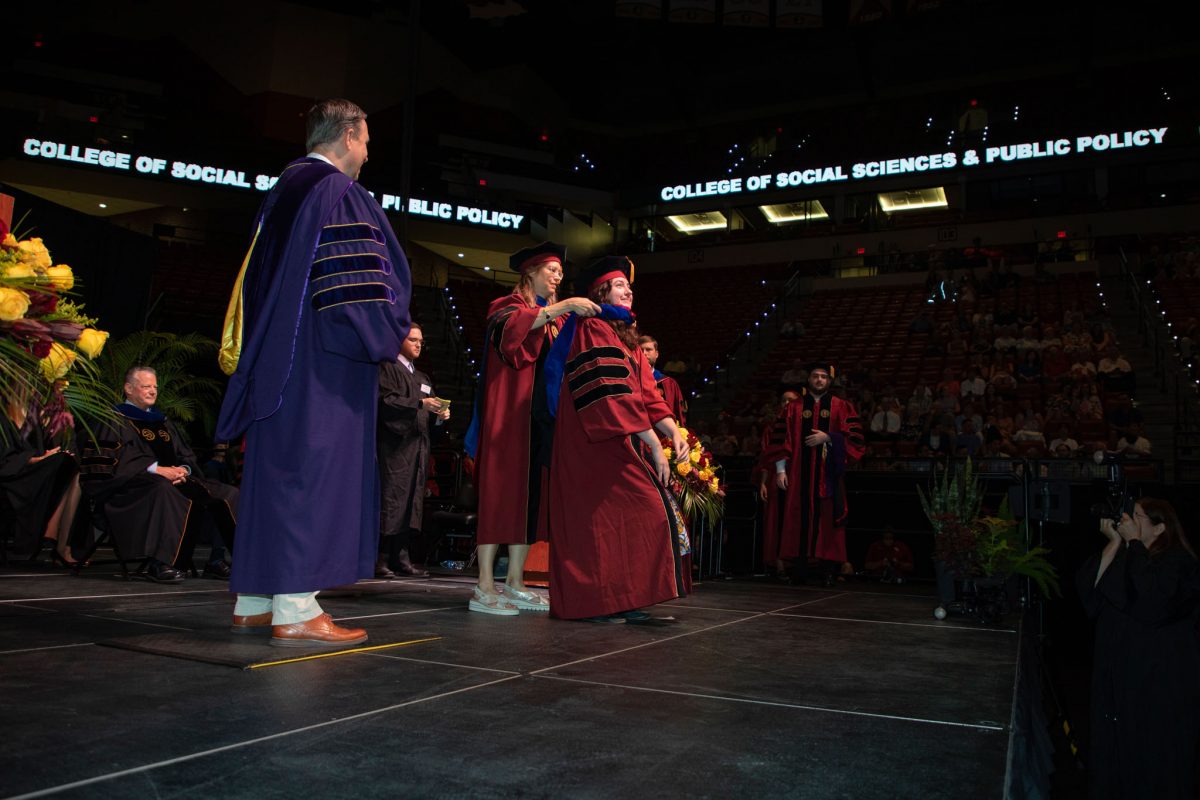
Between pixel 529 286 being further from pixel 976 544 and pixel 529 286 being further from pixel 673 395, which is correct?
pixel 976 544

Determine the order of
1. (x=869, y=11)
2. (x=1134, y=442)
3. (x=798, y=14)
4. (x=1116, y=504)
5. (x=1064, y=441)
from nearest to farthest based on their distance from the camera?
(x=1116, y=504)
(x=1134, y=442)
(x=1064, y=441)
(x=869, y=11)
(x=798, y=14)

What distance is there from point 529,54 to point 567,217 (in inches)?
176

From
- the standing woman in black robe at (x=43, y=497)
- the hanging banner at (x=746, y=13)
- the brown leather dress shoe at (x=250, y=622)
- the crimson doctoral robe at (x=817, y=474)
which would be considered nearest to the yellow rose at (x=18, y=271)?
the brown leather dress shoe at (x=250, y=622)

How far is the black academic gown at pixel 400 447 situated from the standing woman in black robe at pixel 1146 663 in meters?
4.20

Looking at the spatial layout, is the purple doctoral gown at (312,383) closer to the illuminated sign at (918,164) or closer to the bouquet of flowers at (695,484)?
the bouquet of flowers at (695,484)

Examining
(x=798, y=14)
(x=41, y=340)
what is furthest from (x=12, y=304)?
(x=798, y=14)

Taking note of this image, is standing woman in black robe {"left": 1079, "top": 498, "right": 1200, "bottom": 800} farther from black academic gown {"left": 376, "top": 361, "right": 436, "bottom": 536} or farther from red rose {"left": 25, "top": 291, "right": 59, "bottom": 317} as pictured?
red rose {"left": 25, "top": 291, "right": 59, "bottom": 317}

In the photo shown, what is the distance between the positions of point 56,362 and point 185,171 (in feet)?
67.5

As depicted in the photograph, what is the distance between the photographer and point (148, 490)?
537cm

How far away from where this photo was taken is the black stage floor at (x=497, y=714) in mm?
1390

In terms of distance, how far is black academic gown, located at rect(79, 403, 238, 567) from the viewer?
523 centimetres

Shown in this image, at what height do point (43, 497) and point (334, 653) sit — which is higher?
point (43, 497)

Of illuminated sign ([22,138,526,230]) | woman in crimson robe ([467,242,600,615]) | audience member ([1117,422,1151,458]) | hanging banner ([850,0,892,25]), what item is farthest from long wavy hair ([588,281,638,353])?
hanging banner ([850,0,892,25])

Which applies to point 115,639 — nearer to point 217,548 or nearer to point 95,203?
point 217,548
